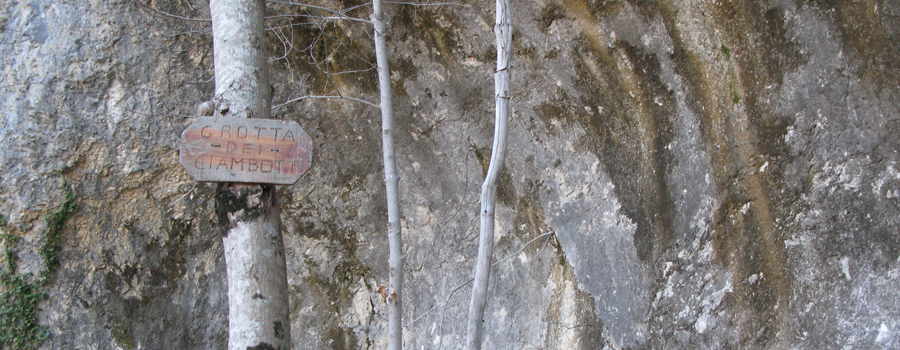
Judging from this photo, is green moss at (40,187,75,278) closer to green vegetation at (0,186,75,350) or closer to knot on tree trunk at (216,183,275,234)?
green vegetation at (0,186,75,350)

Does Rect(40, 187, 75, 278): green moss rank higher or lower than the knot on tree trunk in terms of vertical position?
higher

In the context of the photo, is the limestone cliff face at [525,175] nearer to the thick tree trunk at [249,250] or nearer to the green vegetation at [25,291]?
the green vegetation at [25,291]

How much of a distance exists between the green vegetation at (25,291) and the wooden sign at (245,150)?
2001 millimetres

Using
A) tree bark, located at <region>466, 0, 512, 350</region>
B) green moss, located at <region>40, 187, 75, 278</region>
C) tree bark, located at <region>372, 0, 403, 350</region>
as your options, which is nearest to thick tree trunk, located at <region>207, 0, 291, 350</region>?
tree bark, located at <region>372, 0, 403, 350</region>

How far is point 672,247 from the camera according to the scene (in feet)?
8.80

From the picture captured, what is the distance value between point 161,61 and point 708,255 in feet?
11.2

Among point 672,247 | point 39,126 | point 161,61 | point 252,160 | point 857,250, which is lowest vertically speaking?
point 857,250

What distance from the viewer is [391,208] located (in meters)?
2.54

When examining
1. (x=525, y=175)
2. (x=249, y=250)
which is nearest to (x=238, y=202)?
(x=249, y=250)

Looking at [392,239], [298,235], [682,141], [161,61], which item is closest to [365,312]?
[298,235]

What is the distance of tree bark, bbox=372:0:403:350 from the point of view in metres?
2.45

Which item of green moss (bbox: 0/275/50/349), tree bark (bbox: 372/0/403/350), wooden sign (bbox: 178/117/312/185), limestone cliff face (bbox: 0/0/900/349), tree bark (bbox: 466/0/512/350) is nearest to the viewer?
wooden sign (bbox: 178/117/312/185)

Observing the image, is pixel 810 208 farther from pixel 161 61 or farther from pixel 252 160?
pixel 161 61

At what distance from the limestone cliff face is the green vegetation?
5 centimetres
